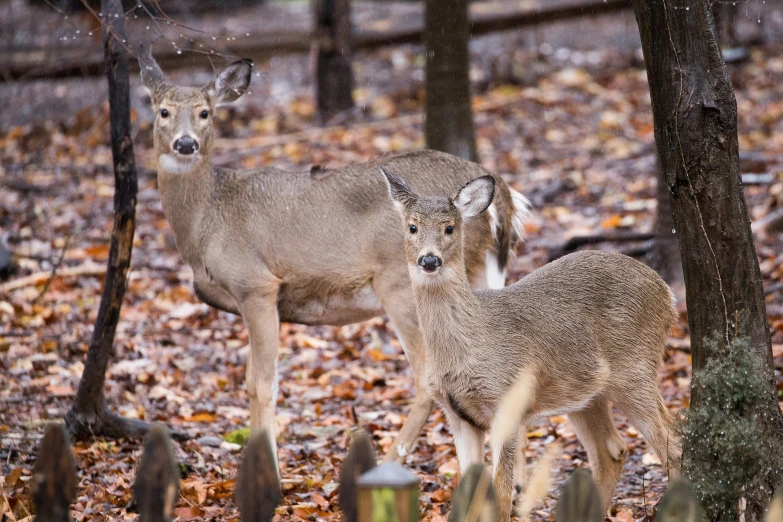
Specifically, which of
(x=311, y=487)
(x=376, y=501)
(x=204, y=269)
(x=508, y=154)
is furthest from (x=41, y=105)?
(x=376, y=501)

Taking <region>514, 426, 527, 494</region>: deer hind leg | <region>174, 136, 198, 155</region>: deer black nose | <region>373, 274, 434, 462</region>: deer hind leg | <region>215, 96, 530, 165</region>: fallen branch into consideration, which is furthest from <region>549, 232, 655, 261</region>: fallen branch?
<region>215, 96, 530, 165</region>: fallen branch

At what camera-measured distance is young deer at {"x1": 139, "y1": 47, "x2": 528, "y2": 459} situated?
6.49 meters

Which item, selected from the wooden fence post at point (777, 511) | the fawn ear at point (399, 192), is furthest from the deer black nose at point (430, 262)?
the wooden fence post at point (777, 511)

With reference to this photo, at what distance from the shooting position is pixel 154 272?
9938mm

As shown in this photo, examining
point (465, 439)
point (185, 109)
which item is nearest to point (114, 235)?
point (185, 109)

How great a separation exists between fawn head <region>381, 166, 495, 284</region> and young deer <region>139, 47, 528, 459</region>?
4.39ft

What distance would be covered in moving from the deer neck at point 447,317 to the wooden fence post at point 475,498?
1830 mm

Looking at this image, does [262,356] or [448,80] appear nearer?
→ [262,356]

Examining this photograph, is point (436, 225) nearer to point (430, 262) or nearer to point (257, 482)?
point (430, 262)

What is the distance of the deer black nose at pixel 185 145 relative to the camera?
6.52 m

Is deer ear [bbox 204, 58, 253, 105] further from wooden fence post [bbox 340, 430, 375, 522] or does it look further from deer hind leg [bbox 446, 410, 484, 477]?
wooden fence post [bbox 340, 430, 375, 522]

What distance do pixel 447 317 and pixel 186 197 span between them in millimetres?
2663

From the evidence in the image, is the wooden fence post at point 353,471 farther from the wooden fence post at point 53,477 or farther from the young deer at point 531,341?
the young deer at point 531,341

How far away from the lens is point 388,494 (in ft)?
9.01
